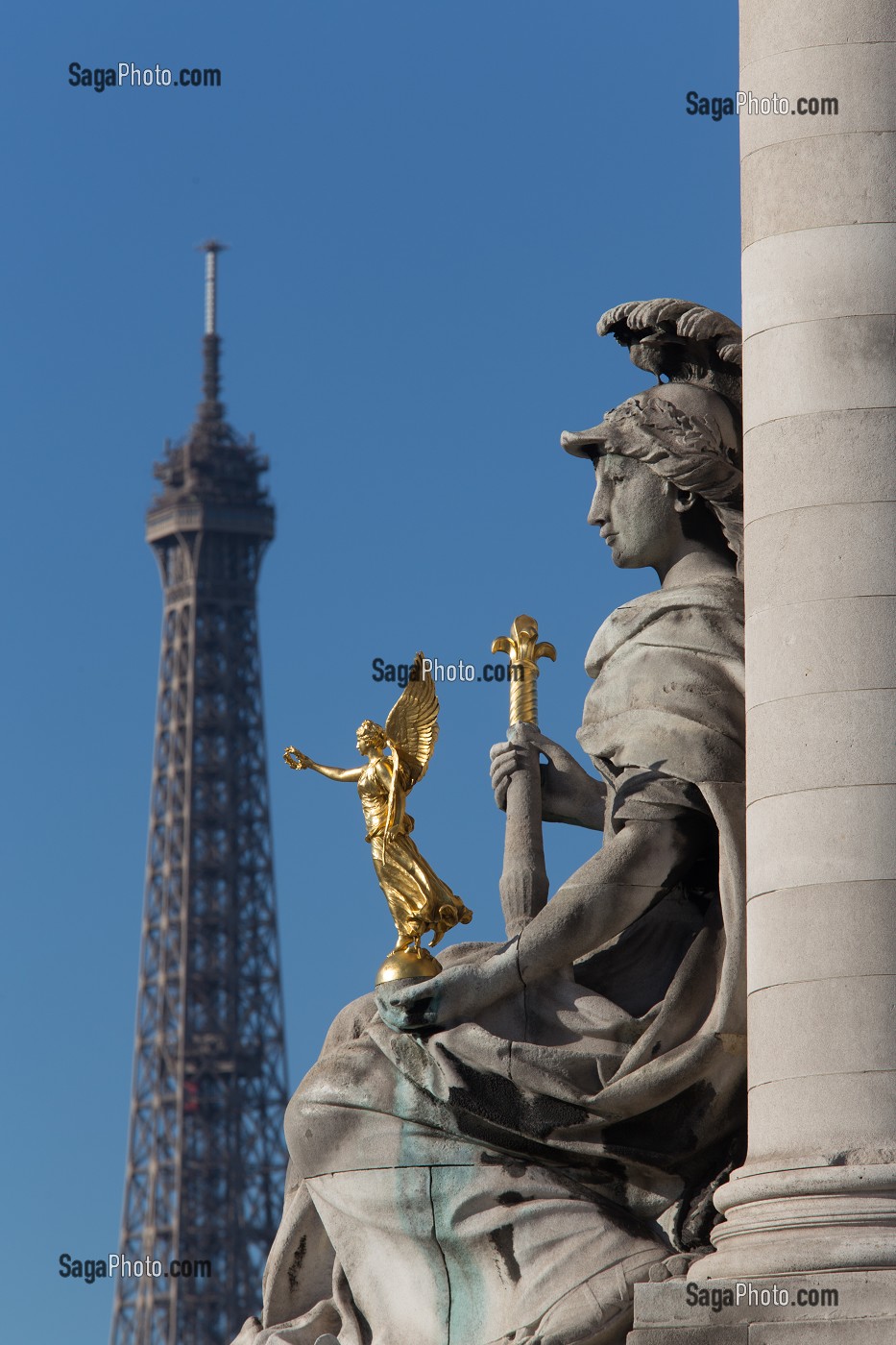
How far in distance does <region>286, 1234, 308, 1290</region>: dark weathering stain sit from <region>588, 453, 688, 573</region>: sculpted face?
5597mm

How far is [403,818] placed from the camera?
2739 cm

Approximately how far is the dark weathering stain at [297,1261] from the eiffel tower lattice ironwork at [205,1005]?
5567 inches

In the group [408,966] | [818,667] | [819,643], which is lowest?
[408,966]

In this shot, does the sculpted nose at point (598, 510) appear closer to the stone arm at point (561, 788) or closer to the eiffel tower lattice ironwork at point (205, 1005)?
the stone arm at point (561, 788)

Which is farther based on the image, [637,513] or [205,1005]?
[205,1005]

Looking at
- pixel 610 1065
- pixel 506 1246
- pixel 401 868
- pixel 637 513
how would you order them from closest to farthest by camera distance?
pixel 506 1246 < pixel 610 1065 < pixel 401 868 < pixel 637 513

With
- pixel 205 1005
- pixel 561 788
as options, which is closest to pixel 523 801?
pixel 561 788

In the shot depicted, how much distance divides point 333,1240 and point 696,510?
19.8 ft

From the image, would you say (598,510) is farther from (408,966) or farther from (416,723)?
(408,966)

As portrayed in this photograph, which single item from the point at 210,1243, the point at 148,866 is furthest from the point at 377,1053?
the point at 148,866

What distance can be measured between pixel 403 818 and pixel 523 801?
923mm

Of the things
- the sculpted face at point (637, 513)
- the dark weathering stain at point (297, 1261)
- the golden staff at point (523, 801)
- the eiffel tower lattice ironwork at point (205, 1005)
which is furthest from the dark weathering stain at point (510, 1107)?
the eiffel tower lattice ironwork at point (205, 1005)

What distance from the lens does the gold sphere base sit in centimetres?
2609

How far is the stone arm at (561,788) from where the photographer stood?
27469 mm
